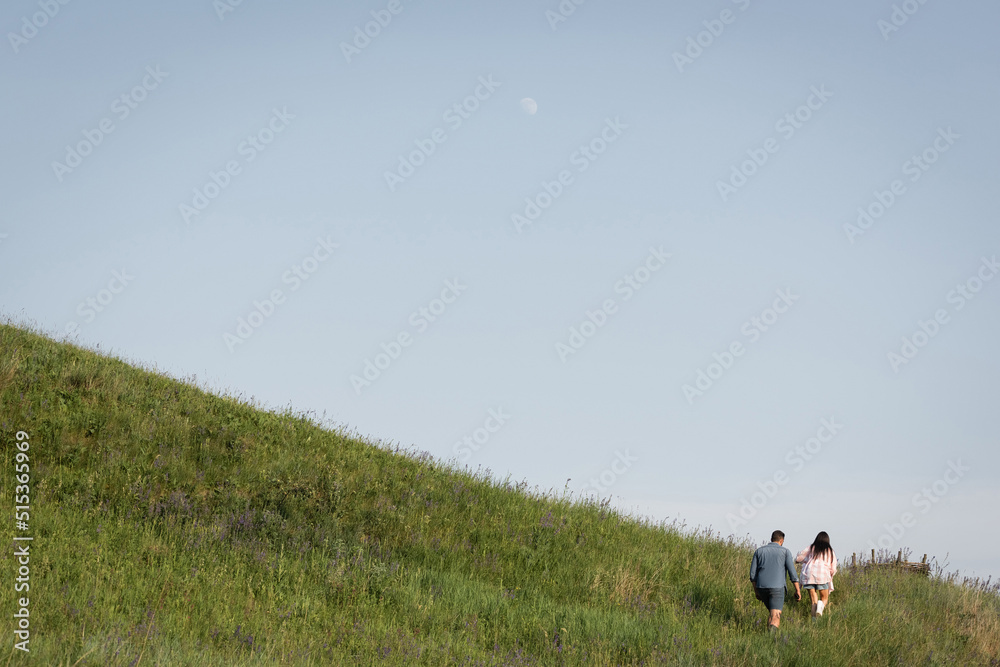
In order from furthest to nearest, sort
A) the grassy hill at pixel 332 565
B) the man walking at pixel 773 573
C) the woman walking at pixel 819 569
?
the woman walking at pixel 819 569 < the man walking at pixel 773 573 < the grassy hill at pixel 332 565

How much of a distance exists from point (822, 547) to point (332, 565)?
8.82 meters

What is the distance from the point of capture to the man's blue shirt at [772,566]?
40.7 ft

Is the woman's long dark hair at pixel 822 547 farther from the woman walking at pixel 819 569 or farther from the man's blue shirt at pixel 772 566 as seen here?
the man's blue shirt at pixel 772 566

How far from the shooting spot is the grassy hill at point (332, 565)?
8961mm

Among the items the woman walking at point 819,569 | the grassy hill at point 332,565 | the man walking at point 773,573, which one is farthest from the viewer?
the woman walking at point 819,569

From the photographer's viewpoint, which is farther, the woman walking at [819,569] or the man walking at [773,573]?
the woman walking at [819,569]

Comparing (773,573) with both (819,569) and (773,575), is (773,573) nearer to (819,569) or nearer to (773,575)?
(773,575)

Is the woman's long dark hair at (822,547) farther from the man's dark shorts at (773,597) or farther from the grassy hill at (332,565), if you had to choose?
the man's dark shorts at (773,597)

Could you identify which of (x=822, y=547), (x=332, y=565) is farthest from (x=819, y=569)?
(x=332, y=565)

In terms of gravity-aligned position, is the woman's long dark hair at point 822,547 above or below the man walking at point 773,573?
above

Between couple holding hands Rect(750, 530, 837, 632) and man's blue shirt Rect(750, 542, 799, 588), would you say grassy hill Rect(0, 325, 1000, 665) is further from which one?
man's blue shirt Rect(750, 542, 799, 588)

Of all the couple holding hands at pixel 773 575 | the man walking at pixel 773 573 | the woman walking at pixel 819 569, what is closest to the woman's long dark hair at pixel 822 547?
the woman walking at pixel 819 569

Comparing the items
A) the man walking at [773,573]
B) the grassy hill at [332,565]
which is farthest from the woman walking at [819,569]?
the man walking at [773,573]

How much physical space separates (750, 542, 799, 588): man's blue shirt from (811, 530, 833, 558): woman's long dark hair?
1.49 metres
